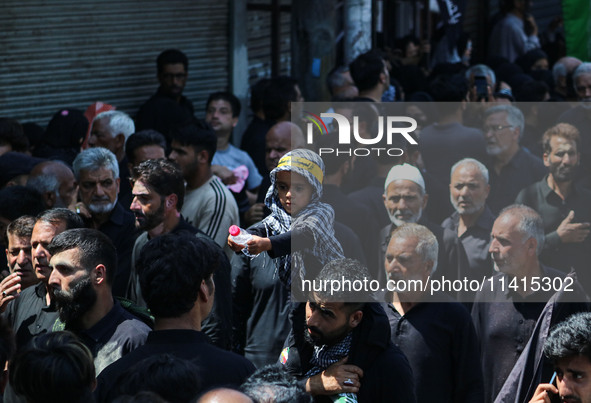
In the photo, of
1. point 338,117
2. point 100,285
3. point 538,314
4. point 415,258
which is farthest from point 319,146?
point 100,285

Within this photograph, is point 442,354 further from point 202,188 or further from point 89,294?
point 202,188

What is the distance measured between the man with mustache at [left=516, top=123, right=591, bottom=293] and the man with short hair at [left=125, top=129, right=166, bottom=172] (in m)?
2.43

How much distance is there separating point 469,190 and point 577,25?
6082 mm

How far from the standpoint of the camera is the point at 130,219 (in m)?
6.30

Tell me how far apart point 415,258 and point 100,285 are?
1.60 m

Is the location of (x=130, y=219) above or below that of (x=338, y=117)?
below

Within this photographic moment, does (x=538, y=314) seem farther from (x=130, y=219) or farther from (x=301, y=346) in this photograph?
(x=130, y=219)

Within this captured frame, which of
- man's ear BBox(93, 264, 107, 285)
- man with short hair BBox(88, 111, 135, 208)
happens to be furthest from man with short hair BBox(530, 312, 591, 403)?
man with short hair BBox(88, 111, 135, 208)

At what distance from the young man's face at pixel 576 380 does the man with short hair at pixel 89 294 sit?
1726 mm

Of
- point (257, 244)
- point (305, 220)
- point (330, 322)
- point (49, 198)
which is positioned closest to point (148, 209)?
point (49, 198)

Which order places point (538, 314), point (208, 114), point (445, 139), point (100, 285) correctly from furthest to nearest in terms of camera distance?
point (208, 114) → point (445, 139) → point (538, 314) → point (100, 285)

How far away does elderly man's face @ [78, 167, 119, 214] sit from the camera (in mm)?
6262

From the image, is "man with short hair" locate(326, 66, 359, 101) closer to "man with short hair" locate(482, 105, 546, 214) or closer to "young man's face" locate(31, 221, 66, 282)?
"man with short hair" locate(482, 105, 546, 214)

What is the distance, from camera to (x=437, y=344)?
16.5 ft
